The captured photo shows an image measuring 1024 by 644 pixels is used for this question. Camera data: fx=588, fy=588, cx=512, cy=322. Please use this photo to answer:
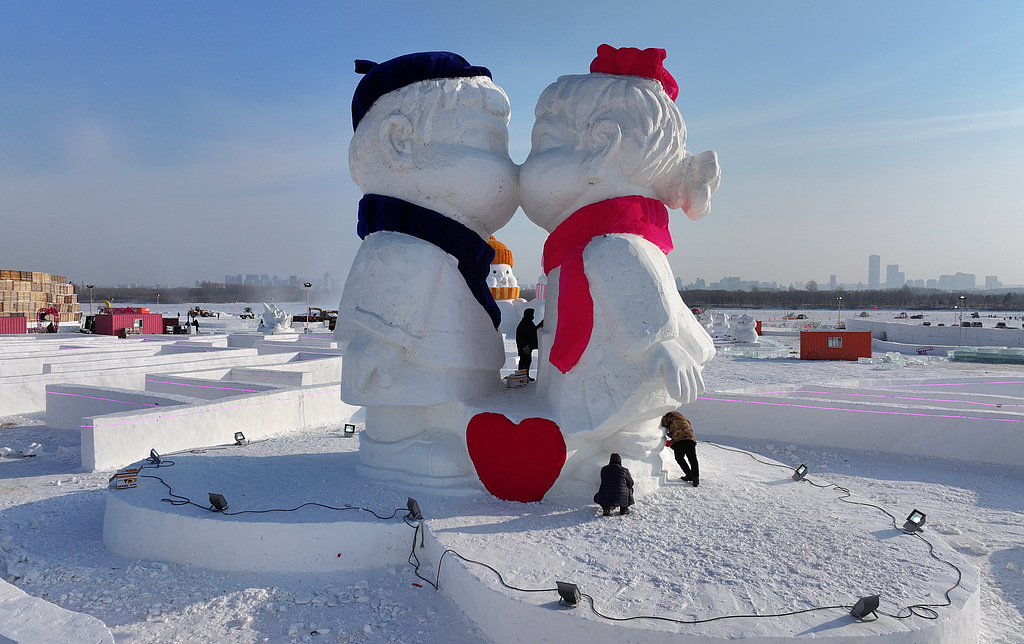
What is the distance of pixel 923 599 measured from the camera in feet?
9.39

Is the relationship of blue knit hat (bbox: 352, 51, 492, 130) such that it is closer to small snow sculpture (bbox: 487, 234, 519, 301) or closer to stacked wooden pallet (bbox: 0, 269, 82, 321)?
small snow sculpture (bbox: 487, 234, 519, 301)

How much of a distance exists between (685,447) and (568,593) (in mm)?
2235

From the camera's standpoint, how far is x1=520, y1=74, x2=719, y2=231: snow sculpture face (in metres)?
4.45

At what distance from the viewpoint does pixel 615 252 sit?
4.24 meters

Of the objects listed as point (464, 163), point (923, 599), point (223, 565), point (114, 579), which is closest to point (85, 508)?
point (114, 579)

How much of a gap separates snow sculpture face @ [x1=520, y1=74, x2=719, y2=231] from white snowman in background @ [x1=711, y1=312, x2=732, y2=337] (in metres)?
22.9

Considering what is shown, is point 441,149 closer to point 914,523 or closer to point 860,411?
point 914,523

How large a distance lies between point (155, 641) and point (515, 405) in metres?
2.73

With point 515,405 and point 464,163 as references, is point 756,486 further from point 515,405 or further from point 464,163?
point 464,163

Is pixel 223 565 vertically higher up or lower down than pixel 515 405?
lower down

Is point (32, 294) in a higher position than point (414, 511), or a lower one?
higher

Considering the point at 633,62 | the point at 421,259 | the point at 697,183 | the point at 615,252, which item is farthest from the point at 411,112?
the point at 697,183

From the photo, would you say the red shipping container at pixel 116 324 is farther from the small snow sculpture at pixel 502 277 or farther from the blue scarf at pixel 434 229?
the blue scarf at pixel 434 229

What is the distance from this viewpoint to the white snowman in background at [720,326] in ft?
87.9
